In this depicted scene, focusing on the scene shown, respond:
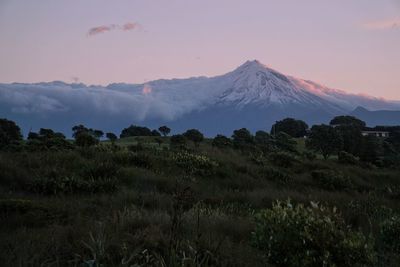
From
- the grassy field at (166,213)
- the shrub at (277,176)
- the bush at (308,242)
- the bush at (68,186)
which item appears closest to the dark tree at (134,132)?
the grassy field at (166,213)

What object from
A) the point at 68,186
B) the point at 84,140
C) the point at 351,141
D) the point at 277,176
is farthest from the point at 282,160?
the point at 351,141

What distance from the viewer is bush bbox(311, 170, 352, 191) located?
16125mm

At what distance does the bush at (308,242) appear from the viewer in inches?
188

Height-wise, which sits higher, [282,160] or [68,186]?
[68,186]

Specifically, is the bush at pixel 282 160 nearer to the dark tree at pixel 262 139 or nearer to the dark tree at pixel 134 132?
the dark tree at pixel 262 139

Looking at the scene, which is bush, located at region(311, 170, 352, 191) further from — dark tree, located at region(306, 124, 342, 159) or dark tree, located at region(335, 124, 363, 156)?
dark tree, located at region(335, 124, 363, 156)

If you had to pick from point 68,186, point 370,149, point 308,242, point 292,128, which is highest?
point 292,128

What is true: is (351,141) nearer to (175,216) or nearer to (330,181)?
(330,181)

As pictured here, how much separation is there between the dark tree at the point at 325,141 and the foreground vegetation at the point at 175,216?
32.6 meters

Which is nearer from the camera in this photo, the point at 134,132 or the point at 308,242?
the point at 308,242

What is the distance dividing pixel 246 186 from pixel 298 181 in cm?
305

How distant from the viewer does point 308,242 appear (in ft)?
16.0

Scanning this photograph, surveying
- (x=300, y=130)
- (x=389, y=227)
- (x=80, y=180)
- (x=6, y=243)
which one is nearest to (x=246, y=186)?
(x=80, y=180)

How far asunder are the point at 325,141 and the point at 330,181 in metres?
36.2
